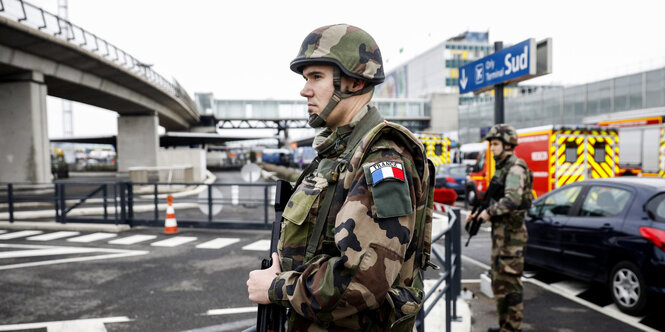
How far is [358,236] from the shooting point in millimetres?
1293

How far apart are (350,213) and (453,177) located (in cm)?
1610

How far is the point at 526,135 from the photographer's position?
1278cm

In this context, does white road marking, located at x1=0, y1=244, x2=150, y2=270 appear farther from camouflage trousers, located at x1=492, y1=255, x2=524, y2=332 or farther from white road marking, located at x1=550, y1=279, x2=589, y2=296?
white road marking, located at x1=550, y1=279, x2=589, y2=296

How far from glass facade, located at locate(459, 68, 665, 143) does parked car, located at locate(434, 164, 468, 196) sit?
890 inches

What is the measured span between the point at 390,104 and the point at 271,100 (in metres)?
17.0

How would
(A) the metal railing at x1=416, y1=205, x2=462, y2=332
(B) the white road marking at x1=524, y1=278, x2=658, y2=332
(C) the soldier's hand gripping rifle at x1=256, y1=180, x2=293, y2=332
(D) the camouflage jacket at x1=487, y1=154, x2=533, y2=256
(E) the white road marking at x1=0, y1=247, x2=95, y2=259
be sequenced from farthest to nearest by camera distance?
(E) the white road marking at x1=0, y1=247, x2=95, y2=259 < (B) the white road marking at x1=524, y1=278, x2=658, y2=332 < (D) the camouflage jacket at x1=487, y1=154, x2=533, y2=256 < (A) the metal railing at x1=416, y1=205, x2=462, y2=332 < (C) the soldier's hand gripping rifle at x1=256, y1=180, x2=293, y2=332

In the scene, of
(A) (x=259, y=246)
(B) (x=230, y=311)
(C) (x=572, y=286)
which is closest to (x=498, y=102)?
(C) (x=572, y=286)

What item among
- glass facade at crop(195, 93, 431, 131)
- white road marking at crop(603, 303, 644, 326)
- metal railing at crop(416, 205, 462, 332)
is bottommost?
white road marking at crop(603, 303, 644, 326)

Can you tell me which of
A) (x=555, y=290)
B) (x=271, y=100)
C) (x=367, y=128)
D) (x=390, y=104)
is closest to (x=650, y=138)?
(x=555, y=290)

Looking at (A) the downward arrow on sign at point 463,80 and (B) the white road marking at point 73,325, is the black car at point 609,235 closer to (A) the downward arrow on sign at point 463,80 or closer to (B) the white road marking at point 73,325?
(A) the downward arrow on sign at point 463,80

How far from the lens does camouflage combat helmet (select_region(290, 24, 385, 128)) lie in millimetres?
1515

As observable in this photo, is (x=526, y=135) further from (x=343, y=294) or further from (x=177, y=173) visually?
(x=177, y=173)

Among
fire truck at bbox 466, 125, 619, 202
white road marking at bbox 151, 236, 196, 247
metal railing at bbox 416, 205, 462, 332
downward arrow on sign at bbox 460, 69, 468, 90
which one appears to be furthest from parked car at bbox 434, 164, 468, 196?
metal railing at bbox 416, 205, 462, 332

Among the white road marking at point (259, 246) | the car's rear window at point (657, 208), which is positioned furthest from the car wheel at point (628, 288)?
the white road marking at point (259, 246)
